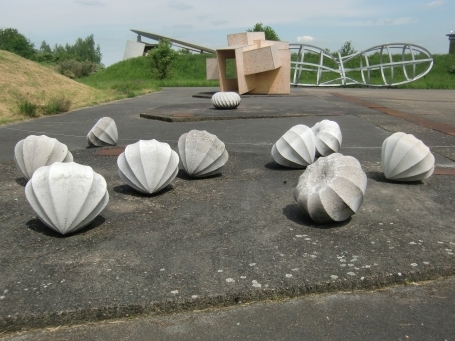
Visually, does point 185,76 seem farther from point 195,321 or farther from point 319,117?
point 195,321

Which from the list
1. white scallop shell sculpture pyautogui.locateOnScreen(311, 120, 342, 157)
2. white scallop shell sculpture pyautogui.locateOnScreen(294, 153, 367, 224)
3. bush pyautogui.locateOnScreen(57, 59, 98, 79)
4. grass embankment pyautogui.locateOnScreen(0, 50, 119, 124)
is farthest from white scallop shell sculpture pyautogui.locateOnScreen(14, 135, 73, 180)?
bush pyautogui.locateOnScreen(57, 59, 98, 79)

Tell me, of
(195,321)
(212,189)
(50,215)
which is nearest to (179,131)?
(212,189)

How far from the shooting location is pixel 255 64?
19984 millimetres

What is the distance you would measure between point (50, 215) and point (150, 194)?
131 cm

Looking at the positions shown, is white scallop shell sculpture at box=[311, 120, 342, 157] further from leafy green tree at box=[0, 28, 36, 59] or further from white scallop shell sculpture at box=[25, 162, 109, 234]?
leafy green tree at box=[0, 28, 36, 59]

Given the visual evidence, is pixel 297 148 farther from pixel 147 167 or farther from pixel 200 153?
pixel 147 167

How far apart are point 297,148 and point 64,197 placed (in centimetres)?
280

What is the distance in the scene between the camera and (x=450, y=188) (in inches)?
192

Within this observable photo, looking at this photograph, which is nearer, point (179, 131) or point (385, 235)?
point (385, 235)

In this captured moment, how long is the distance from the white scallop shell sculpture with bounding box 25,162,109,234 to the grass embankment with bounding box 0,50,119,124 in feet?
31.3

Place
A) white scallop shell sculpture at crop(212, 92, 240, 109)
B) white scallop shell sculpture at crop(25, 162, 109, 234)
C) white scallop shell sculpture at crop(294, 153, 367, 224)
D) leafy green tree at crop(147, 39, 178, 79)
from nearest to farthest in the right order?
white scallop shell sculpture at crop(25, 162, 109, 234), white scallop shell sculpture at crop(294, 153, 367, 224), white scallop shell sculpture at crop(212, 92, 240, 109), leafy green tree at crop(147, 39, 178, 79)

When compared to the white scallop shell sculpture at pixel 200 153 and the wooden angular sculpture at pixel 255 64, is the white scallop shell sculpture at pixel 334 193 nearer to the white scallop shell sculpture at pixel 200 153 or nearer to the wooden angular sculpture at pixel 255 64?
the white scallop shell sculpture at pixel 200 153

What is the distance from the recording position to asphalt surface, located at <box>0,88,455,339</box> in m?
2.73

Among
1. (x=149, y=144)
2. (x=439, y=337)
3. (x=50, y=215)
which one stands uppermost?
(x=149, y=144)
